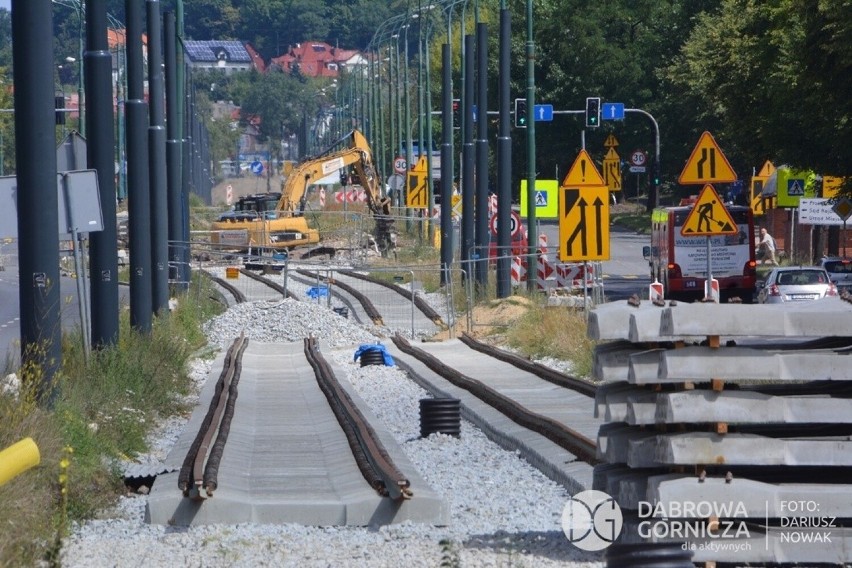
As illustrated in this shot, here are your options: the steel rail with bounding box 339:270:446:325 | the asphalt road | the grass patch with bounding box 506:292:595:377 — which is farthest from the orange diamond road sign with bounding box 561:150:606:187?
the steel rail with bounding box 339:270:446:325

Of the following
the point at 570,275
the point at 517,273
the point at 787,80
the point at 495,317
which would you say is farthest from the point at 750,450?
the point at 787,80

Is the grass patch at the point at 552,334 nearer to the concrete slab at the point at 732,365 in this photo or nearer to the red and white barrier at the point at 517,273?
the red and white barrier at the point at 517,273

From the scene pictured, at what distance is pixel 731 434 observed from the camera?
9.42m

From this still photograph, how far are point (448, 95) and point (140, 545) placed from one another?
1542 inches

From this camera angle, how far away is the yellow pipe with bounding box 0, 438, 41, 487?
22.1ft

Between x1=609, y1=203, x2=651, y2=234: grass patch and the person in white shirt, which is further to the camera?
x1=609, y1=203, x2=651, y2=234: grass patch

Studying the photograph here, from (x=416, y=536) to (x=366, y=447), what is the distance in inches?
149

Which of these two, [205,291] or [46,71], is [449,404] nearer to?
[46,71]

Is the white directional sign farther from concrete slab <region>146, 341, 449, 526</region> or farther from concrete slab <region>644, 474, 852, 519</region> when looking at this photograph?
concrete slab <region>644, 474, 852, 519</region>

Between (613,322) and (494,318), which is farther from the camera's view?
(494,318)

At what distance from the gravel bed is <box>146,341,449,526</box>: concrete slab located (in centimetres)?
20

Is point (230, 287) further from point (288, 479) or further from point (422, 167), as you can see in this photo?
point (288, 479)

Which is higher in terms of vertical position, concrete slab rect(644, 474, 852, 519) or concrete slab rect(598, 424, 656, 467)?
concrete slab rect(598, 424, 656, 467)

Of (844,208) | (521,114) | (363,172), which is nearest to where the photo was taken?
(521,114)
